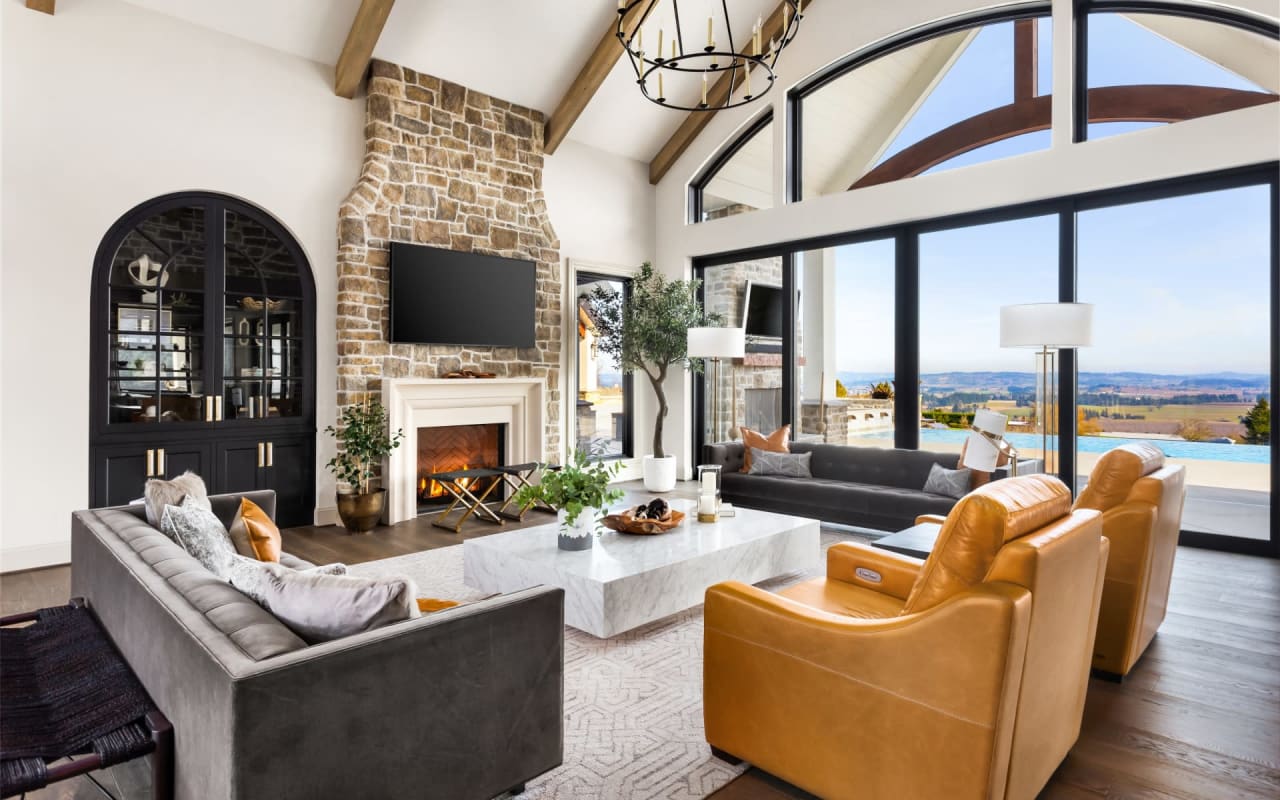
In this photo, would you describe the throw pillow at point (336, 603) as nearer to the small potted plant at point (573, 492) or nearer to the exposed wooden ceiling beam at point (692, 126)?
the small potted plant at point (573, 492)

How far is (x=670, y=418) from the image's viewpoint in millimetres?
8289

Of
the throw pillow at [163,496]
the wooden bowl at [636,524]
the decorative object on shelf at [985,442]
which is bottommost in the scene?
the wooden bowl at [636,524]

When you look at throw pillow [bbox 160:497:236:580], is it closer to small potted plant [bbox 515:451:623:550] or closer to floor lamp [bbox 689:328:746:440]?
small potted plant [bbox 515:451:623:550]

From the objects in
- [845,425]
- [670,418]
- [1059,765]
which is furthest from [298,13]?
[1059,765]

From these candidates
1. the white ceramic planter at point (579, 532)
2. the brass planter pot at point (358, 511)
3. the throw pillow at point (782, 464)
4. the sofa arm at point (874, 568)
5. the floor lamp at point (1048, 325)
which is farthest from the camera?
the throw pillow at point (782, 464)

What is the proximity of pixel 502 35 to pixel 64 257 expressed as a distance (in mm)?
3766

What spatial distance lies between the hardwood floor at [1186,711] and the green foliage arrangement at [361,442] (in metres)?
1.89

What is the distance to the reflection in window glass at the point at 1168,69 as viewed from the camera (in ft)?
15.7

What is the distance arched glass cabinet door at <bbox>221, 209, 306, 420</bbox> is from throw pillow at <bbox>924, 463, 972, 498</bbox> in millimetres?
5031

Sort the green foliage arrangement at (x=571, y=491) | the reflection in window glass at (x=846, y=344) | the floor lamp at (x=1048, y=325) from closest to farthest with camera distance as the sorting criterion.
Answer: the green foliage arrangement at (x=571, y=491), the floor lamp at (x=1048, y=325), the reflection in window glass at (x=846, y=344)

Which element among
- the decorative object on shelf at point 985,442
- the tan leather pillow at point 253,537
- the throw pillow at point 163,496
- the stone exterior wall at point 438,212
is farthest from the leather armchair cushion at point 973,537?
the stone exterior wall at point 438,212

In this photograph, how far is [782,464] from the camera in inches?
246

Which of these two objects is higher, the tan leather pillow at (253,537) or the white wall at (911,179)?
the white wall at (911,179)

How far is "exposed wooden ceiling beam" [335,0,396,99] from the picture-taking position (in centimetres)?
520
